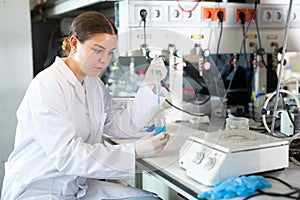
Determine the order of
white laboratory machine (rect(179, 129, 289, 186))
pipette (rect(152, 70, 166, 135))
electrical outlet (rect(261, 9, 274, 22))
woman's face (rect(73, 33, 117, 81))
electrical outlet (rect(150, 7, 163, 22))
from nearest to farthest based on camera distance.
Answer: white laboratory machine (rect(179, 129, 289, 186)) → woman's face (rect(73, 33, 117, 81)) → pipette (rect(152, 70, 166, 135)) → electrical outlet (rect(150, 7, 163, 22)) → electrical outlet (rect(261, 9, 274, 22))

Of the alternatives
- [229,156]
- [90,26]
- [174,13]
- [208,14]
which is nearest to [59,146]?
[90,26]

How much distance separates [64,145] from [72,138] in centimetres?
4

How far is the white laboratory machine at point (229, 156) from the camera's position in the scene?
3.98 feet

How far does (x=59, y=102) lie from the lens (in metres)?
1.43

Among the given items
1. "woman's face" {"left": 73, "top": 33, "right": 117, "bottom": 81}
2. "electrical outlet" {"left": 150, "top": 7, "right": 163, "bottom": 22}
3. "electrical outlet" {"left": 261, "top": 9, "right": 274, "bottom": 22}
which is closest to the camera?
"woman's face" {"left": 73, "top": 33, "right": 117, "bottom": 81}

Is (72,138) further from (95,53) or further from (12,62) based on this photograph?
(12,62)

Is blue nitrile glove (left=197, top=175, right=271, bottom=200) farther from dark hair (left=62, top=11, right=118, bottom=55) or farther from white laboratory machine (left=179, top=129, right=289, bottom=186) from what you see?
dark hair (left=62, top=11, right=118, bottom=55)

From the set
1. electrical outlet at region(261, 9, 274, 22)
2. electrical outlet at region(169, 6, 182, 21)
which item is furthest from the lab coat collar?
electrical outlet at region(261, 9, 274, 22)

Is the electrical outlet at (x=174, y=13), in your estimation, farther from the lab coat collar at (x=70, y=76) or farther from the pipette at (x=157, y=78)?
the lab coat collar at (x=70, y=76)

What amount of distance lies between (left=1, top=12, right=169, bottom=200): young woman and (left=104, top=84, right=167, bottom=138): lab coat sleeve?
0.19 meters

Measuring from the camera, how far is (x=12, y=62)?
2.07 m

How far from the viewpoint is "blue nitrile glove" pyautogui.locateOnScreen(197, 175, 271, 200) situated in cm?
111

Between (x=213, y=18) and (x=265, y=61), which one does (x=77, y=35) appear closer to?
(x=213, y=18)

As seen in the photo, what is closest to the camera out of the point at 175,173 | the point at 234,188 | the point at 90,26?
the point at 234,188
